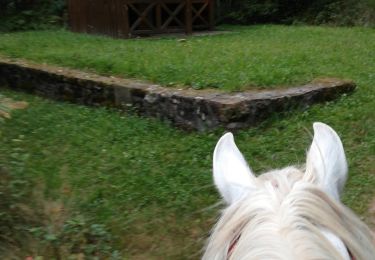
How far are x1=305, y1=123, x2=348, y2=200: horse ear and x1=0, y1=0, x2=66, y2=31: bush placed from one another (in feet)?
46.9

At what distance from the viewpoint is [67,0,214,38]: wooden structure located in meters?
12.9

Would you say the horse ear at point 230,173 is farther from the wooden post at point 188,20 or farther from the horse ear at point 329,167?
the wooden post at point 188,20

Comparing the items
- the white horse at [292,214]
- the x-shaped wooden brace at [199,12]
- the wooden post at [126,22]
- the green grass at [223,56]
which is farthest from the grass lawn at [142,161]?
the x-shaped wooden brace at [199,12]

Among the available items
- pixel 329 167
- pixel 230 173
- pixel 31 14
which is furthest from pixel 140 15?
pixel 329 167

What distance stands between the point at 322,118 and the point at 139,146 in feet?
5.65

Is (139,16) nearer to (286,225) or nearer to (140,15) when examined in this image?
(140,15)

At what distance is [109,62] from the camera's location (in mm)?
7781

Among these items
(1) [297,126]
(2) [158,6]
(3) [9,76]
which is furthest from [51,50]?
(1) [297,126]

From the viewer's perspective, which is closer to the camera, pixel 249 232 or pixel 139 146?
pixel 249 232

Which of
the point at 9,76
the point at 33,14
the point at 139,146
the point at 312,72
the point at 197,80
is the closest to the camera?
the point at 139,146

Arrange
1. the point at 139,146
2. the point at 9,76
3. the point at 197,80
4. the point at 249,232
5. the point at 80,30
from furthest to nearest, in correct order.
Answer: the point at 80,30 < the point at 9,76 < the point at 197,80 < the point at 139,146 < the point at 249,232

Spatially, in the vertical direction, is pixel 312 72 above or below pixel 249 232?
below

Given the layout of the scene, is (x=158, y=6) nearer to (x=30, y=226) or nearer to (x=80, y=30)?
(x=80, y=30)

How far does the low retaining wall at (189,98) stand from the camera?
5588mm
